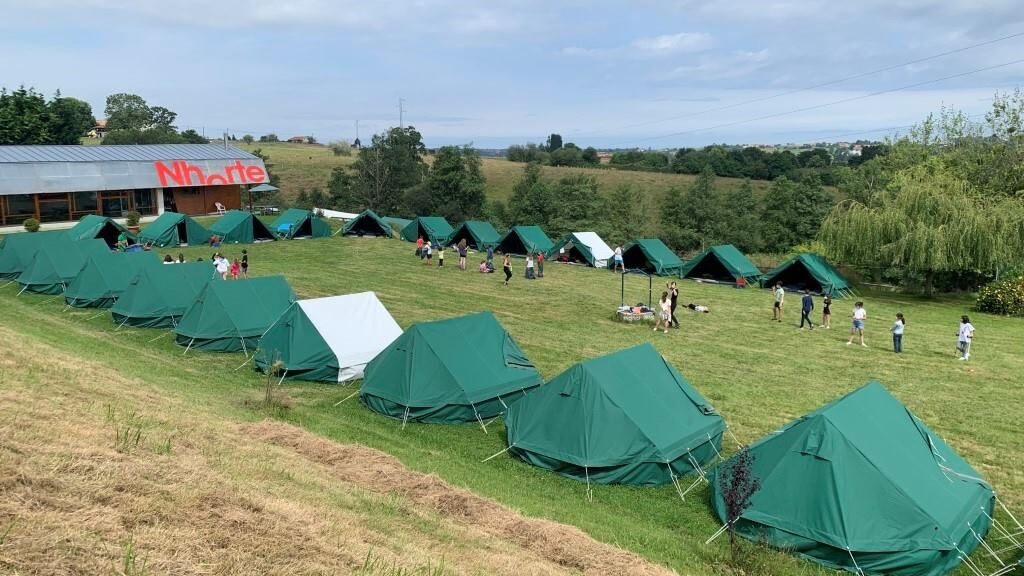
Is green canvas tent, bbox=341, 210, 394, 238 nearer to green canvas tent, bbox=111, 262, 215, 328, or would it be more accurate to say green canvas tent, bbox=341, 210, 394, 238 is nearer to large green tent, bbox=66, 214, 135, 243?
large green tent, bbox=66, 214, 135, 243

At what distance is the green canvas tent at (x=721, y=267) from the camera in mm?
31547

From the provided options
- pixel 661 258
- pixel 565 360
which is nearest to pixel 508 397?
pixel 565 360

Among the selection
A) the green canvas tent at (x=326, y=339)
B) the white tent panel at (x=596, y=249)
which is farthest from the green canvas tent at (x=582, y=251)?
the green canvas tent at (x=326, y=339)

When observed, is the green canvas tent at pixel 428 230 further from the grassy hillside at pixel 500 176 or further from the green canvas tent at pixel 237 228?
the grassy hillside at pixel 500 176

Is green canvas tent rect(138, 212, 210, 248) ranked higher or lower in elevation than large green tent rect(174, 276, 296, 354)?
higher

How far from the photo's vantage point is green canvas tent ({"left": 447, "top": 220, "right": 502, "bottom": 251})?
39062 millimetres

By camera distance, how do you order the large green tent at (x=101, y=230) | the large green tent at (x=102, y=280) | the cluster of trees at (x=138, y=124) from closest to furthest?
the large green tent at (x=102, y=280), the large green tent at (x=101, y=230), the cluster of trees at (x=138, y=124)

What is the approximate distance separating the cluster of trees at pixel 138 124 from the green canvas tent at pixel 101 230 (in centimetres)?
4145

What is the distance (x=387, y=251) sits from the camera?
37.7m

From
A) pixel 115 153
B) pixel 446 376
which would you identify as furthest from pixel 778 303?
pixel 115 153

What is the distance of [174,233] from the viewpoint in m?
36.4

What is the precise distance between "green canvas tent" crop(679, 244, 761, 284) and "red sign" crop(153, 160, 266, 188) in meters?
31.5

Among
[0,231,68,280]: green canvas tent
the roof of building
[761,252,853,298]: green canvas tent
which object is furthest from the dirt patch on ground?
the roof of building

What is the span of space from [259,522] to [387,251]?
32.0 metres
